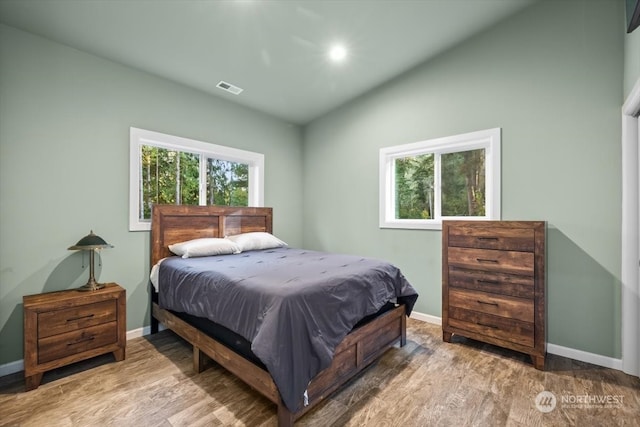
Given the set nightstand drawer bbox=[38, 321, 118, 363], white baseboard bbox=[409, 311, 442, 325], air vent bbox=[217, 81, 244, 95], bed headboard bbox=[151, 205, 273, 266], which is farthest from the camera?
air vent bbox=[217, 81, 244, 95]

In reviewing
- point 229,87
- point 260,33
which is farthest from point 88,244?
point 260,33

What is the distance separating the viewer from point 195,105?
3.34 meters

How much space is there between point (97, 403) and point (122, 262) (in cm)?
129

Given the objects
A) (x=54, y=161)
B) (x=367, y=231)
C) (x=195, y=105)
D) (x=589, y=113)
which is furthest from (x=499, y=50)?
(x=54, y=161)

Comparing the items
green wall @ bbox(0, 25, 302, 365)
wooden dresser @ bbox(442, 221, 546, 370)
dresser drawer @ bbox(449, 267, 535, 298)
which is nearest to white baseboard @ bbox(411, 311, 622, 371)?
wooden dresser @ bbox(442, 221, 546, 370)

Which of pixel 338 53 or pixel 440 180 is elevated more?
pixel 338 53

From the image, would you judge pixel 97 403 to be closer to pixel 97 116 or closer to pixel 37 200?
pixel 37 200

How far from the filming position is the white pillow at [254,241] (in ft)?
10.7

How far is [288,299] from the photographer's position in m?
1.59

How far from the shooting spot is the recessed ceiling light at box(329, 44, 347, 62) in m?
2.92

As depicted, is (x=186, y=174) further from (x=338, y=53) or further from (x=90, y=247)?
(x=338, y=53)

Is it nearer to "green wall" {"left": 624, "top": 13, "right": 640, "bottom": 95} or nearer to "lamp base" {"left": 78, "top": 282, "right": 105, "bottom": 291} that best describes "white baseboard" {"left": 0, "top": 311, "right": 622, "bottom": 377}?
"lamp base" {"left": 78, "top": 282, "right": 105, "bottom": 291}

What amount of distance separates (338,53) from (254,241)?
7.38ft

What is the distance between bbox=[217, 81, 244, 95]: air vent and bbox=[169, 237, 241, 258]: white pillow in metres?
1.78
